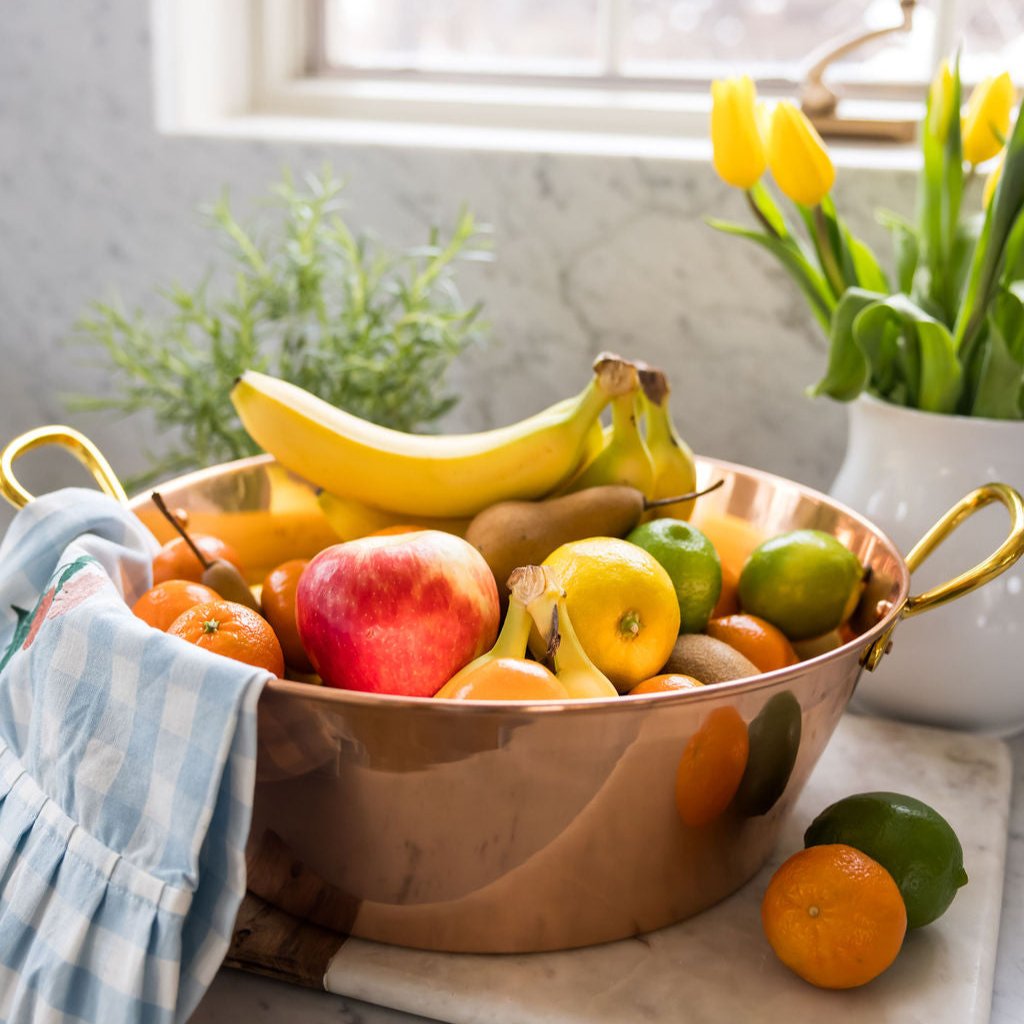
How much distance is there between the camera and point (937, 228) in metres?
0.82

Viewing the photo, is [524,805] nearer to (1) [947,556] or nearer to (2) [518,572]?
(2) [518,572]

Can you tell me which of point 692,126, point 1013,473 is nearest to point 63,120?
point 692,126

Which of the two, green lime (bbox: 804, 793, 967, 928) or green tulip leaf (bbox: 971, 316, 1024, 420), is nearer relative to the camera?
green lime (bbox: 804, 793, 967, 928)

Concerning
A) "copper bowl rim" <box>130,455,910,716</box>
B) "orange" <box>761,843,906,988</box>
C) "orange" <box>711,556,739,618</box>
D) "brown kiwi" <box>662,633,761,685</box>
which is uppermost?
"copper bowl rim" <box>130,455,910,716</box>

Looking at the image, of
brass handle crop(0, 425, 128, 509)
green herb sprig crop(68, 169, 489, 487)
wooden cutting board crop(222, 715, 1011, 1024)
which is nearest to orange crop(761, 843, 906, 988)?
wooden cutting board crop(222, 715, 1011, 1024)

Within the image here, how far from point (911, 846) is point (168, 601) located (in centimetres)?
41

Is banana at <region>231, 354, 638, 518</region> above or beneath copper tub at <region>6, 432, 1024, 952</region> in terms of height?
above

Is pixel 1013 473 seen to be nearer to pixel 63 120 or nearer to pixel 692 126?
pixel 692 126

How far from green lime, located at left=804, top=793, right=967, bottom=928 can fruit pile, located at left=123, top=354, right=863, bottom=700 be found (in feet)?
0.31

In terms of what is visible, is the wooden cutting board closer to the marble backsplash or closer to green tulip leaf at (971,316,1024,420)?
green tulip leaf at (971,316,1024,420)

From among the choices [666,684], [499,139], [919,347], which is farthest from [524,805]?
[499,139]

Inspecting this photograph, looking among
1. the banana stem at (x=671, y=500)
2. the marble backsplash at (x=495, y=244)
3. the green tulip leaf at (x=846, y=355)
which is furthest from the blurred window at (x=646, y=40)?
the banana stem at (x=671, y=500)

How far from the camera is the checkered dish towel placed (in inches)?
19.7

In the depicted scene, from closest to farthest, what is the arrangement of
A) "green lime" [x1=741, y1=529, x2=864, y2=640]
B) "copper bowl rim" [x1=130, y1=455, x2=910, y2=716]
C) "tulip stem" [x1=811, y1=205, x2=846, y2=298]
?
"copper bowl rim" [x1=130, y1=455, x2=910, y2=716] < "green lime" [x1=741, y1=529, x2=864, y2=640] < "tulip stem" [x1=811, y1=205, x2=846, y2=298]
